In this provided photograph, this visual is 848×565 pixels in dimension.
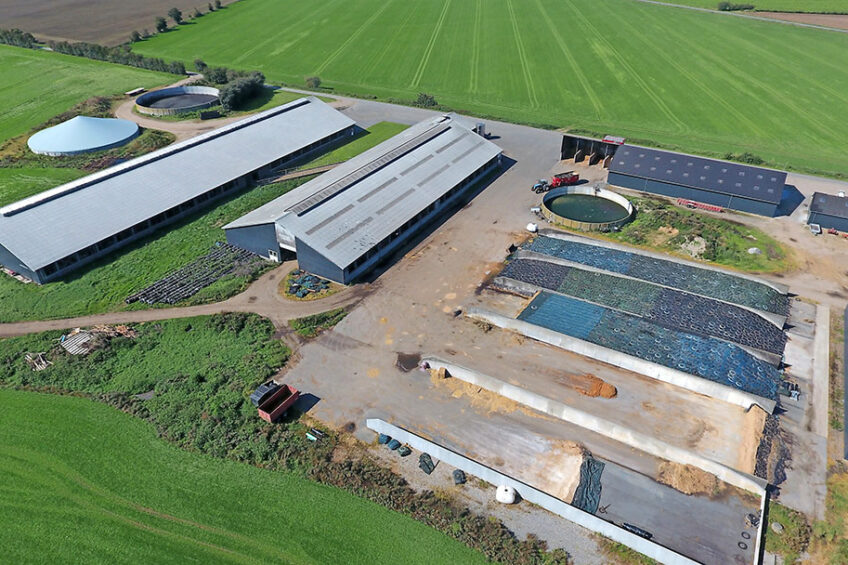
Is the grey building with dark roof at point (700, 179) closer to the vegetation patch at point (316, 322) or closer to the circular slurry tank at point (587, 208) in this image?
the circular slurry tank at point (587, 208)

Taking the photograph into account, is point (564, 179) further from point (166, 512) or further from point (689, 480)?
point (166, 512)

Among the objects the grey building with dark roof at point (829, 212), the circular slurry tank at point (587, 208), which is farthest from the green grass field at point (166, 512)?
the grey building with dark roof at point (829, 212)

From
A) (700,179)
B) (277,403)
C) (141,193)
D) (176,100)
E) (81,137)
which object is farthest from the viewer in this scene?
(176,100)

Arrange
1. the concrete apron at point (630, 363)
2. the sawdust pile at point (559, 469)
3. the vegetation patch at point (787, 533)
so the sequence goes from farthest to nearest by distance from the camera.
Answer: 1. the concrete apron at point (630, 363)
2. the sawdust pile at point (559, 469)
3. the vegetation patch at point (787, 533)

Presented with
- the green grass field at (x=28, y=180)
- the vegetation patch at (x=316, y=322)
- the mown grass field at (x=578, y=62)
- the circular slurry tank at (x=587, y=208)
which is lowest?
the vegetation patch at (x=316, y=322)

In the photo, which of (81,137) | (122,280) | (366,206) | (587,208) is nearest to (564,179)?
(587,208)

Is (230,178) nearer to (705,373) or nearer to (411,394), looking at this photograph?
(411,394)

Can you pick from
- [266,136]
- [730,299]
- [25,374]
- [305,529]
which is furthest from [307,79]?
[305,529]
